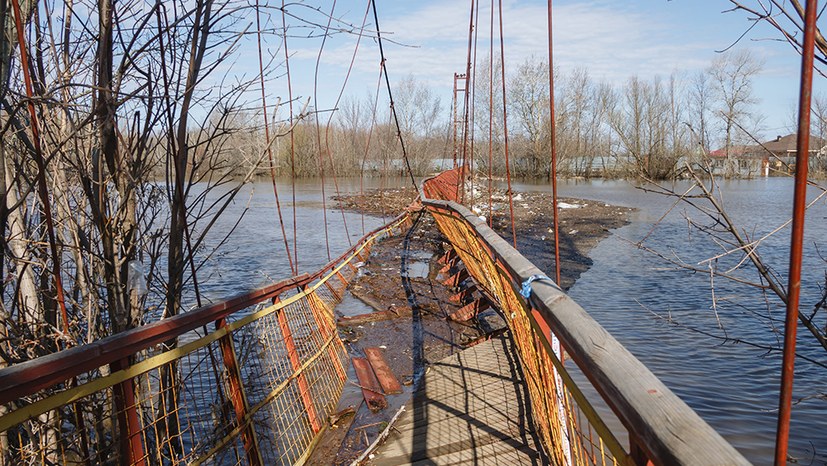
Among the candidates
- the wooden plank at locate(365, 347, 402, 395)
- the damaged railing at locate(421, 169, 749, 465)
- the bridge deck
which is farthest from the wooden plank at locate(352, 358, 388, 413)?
the damaged railing at locate(421, 169, 749, 465)

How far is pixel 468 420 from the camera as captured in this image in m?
3.81

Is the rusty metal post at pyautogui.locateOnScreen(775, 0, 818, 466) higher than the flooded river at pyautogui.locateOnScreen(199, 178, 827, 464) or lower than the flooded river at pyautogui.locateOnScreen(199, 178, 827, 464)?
higher

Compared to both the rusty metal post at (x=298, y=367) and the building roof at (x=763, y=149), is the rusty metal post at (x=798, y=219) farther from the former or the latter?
the rusty metal post at (x=298, y=367)

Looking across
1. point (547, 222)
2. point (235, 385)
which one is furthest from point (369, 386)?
point (547, 222)

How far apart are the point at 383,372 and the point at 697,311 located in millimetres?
6428

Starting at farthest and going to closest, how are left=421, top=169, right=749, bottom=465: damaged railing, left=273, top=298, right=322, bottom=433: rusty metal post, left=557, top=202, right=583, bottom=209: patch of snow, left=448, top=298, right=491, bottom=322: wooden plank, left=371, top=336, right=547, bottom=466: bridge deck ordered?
left=557, top=202, right=583, bottom=209: patch of snow < left=448, top=298, right=491, bottom=322: wooden plank < left=273, top=298, right=322, bottom=433: rusty metal post < left=371, top=336, right=547, bottom=466: bridge deck < left=421, top=169, right=749, bottom=465: damaged railing

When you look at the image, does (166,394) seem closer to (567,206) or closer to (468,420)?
(468,420)

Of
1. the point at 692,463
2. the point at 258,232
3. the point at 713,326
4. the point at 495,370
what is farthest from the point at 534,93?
the point at 692,463

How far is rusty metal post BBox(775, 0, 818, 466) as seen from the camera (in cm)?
125

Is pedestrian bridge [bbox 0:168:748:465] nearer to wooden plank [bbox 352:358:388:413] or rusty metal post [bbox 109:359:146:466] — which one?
rusty metal post [bbox 109:359:146:466]

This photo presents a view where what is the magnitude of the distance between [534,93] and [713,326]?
2029 inches

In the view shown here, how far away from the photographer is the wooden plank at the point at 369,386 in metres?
4.99

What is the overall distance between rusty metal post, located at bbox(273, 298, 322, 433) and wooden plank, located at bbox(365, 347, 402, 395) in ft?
4.15

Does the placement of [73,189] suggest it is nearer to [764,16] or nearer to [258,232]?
[764,16]
